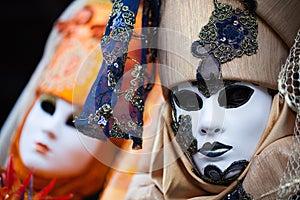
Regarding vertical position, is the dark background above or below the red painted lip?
above

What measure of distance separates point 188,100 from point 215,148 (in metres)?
0.12

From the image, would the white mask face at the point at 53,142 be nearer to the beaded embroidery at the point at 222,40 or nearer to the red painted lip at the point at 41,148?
the red painted lip at the point at 41,148

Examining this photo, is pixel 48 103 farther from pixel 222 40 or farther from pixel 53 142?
pixel 222 40

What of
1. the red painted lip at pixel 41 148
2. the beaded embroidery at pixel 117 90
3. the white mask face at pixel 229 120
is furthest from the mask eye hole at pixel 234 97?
the red painted lip at pixel 41 148

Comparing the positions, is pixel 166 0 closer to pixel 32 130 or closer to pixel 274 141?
pixel 274 141

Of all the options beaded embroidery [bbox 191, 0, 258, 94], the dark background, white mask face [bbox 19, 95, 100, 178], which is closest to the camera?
beaded embroidery [bbox 191, 0, 258, 94]

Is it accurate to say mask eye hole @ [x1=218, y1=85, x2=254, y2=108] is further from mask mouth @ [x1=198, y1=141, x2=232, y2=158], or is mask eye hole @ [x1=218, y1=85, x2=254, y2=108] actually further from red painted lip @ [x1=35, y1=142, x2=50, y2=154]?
red painted lip @ [x1=35, y1=142, x2=50, y2=154]

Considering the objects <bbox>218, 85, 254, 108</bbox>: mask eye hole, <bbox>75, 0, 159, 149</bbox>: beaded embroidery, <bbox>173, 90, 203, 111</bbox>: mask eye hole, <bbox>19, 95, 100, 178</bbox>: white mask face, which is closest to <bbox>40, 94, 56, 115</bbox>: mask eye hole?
<bbox>19, 95, 100, 178</bbox>: white mask face

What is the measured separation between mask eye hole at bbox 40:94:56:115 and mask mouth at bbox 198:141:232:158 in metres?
0.63

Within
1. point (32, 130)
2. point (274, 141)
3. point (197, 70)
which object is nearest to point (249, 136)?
point (274, 141)

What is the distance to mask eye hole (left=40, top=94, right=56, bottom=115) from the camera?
6.28ft

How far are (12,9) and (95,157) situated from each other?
801 millimetres

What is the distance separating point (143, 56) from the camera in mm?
1483

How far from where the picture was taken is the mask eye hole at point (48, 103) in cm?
191
